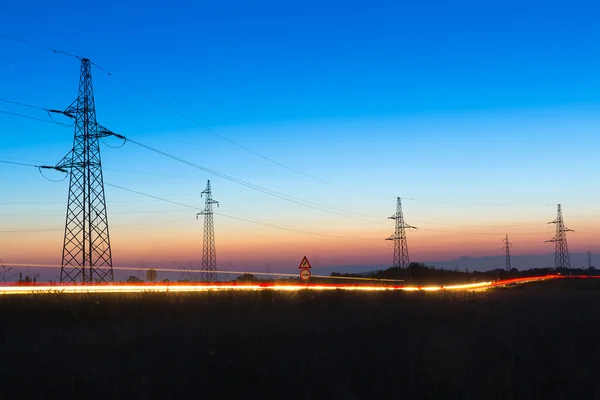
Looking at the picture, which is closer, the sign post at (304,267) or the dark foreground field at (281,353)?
the dark foreground field at (281,353)

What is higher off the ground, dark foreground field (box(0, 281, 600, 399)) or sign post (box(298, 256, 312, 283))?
sign post (box(298, 256, 312, 283))

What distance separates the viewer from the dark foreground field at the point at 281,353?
10.4 metres

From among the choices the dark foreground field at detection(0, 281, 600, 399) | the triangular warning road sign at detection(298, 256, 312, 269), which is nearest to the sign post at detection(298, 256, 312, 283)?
the triangular warning road sign at detection(298, 256, 312, 269)

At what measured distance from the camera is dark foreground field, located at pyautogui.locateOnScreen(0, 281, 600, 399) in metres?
10.4

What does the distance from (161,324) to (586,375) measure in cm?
1015

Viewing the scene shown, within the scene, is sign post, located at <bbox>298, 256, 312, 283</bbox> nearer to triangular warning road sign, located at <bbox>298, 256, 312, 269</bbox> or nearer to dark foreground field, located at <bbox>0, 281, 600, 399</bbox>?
triangular warning road sign, located at <bbox>298, 256, 312, 269</bbox>

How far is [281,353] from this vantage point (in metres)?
12.5

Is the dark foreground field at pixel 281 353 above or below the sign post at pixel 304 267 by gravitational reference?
below

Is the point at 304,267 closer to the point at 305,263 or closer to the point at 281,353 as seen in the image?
the point at 305,263

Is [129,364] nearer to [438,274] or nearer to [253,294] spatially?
[253,294]

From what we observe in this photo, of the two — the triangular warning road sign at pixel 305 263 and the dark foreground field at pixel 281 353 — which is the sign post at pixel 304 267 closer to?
the triangular warning road sign at pixel 305 263

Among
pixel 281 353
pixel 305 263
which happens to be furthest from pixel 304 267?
pixel 281 353

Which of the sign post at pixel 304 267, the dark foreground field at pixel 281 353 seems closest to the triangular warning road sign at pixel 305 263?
the sign post at pixel 304 267

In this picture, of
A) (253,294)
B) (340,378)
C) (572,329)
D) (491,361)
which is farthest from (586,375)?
(253,294)
